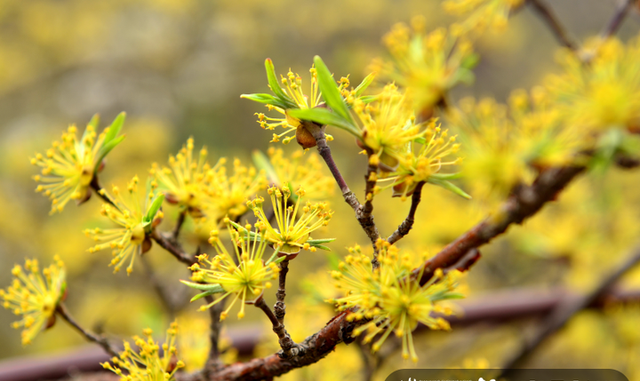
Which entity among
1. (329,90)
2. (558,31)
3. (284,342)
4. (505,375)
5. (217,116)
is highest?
(217,116)

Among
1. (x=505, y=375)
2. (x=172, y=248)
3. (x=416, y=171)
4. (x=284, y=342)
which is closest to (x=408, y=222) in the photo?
(x=416, y=171)

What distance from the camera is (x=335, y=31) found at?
329 cm

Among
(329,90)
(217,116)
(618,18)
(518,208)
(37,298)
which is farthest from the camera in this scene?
(217,116)

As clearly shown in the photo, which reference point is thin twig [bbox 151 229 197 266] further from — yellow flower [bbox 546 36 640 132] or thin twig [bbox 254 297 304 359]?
yellow flower [bbox 546 36 640 132]

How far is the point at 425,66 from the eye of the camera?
0.80 meters

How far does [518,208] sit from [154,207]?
39 cm

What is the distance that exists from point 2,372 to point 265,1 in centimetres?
283

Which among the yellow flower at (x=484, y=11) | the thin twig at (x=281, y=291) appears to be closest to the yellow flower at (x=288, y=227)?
the thin twig at (x=281, y=291)

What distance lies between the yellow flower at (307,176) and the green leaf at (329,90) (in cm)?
15

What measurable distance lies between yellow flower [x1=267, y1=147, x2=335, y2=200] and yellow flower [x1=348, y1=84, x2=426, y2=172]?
0.44 feet

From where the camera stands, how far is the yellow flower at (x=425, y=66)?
0.77 meters

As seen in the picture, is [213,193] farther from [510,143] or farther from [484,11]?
[484,11]

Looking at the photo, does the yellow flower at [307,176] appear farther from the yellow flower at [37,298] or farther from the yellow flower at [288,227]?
the yellow flower at [37,298]

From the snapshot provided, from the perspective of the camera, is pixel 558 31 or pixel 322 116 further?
pixel 558 31
